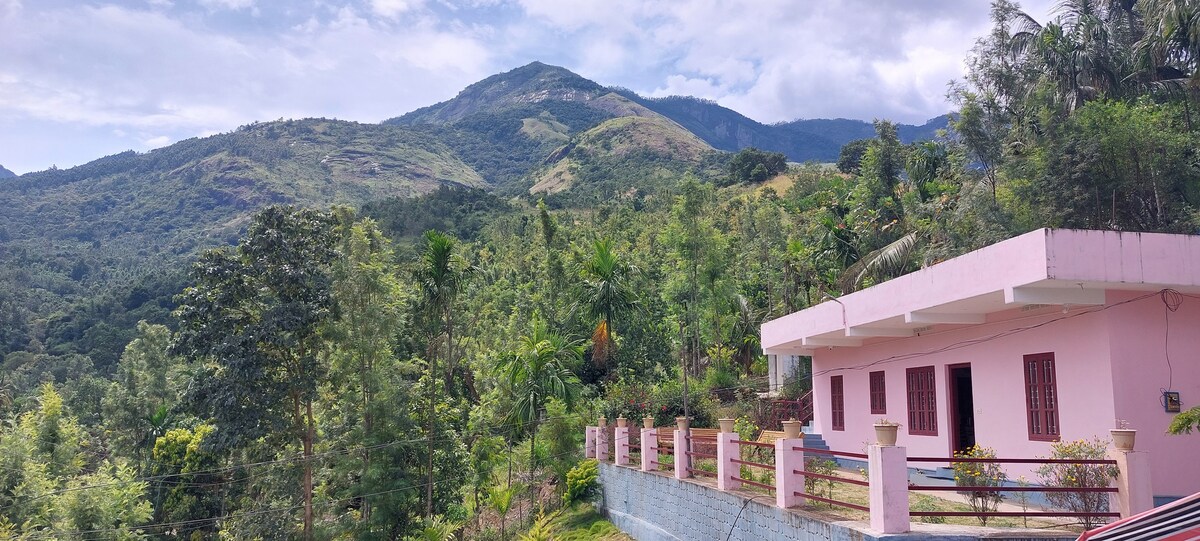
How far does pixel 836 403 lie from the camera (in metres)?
18.1

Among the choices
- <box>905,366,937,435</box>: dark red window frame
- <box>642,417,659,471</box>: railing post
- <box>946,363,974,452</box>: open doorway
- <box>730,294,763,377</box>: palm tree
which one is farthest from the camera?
<box>730,294,763,377</box>: palm tree

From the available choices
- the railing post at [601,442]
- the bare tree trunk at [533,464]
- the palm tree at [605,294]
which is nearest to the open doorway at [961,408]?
the railing post at [601,442]

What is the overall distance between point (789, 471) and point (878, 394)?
6503mm

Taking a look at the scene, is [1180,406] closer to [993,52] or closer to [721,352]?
[993,52]

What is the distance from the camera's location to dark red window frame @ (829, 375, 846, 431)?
17797 millimetres

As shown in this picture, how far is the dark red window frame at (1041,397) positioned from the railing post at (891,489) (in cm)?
407

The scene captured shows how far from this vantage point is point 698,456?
1468 cm

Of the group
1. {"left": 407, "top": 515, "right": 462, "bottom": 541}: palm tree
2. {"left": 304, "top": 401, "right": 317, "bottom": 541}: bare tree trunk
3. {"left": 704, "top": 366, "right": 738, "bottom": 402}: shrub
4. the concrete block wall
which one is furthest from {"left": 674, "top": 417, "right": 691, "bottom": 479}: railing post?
{"left": 704, "top": 366, "right": 738, "bottom": 402}: shrub

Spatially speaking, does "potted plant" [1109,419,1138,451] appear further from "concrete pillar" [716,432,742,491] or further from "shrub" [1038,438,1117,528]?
"concrete pillar" [716,432,742,491]

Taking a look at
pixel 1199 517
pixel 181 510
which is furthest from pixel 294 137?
pixel 1199 517

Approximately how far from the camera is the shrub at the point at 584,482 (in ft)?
67.2

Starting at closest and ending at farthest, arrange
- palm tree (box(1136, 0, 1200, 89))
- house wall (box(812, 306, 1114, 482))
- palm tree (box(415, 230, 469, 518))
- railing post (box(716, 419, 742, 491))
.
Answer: house wall (box(812, 306, 1114, 482)) < railing post (box(716, 419, 742, 491)) < palm tree (box(1136, 0, 1200, 89)) < palm tree (box(415, 230, 469, 518))

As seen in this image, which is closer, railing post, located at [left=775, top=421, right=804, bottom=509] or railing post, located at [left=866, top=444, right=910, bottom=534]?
railing post, located at [left=866, top=444, right=910, bottom=534]

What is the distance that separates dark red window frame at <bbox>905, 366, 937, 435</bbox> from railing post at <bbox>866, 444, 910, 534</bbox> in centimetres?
627
